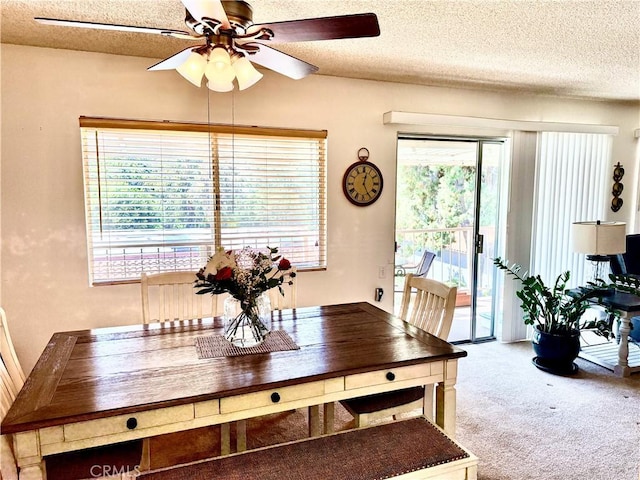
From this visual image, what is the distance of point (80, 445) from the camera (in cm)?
146

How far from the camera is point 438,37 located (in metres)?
2.59

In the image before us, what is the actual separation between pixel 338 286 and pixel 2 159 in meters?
2.55

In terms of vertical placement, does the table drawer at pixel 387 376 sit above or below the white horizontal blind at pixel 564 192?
below

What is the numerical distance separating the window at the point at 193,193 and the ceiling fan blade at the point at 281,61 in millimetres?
1217

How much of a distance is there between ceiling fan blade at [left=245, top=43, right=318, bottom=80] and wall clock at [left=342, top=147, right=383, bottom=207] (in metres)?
1.50

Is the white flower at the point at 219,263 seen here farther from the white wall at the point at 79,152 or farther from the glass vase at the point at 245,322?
the white wall at the point at 79,152

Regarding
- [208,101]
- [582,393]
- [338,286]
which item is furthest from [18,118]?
[582,393]

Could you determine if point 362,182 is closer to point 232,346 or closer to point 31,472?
point 232,346

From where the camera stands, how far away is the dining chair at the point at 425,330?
2.08 metres

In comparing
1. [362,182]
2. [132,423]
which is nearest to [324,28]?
[132,423]

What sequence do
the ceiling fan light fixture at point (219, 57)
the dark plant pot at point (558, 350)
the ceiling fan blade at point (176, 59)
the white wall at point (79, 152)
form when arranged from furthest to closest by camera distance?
the dark plant pot at point (558, 350) → the white wall at point (79, 152) → the ceiling fan blade at point (176, 59) → the ceiling fan light fixture at point (219, 57)

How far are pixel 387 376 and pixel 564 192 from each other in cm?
350

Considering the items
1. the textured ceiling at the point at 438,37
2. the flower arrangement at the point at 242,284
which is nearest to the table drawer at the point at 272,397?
the flower arrangement at the point at 242,284

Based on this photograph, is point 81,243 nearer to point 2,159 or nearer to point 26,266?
point 26,266
